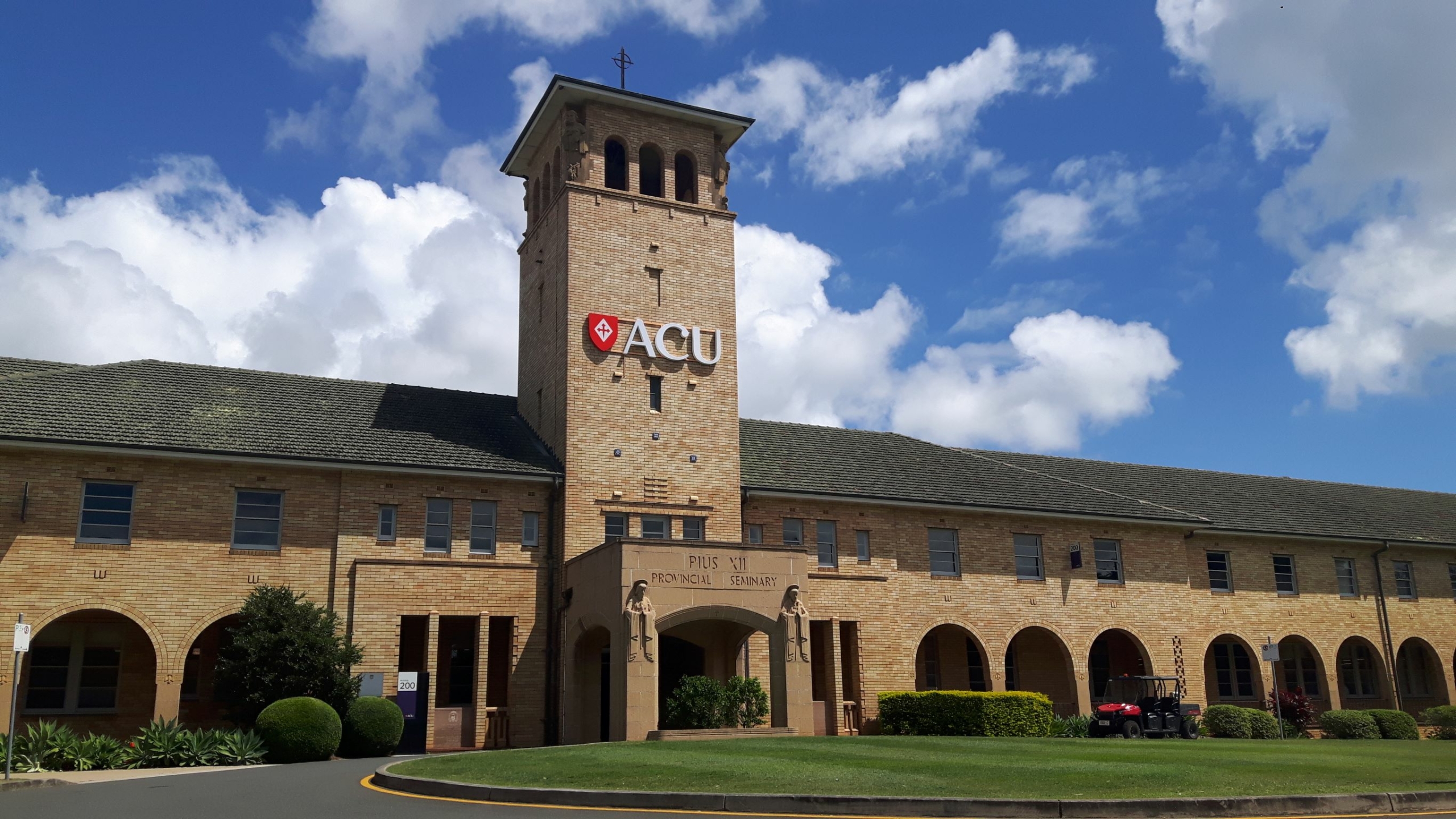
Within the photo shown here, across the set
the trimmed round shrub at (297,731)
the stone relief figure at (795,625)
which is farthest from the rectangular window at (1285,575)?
the trimmed round shrub at (297,731)

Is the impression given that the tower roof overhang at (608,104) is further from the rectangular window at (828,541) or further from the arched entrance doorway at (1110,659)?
the arched entrance doorway at (1110,659)

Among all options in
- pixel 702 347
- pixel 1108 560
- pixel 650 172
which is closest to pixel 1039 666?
pixel 1108 560

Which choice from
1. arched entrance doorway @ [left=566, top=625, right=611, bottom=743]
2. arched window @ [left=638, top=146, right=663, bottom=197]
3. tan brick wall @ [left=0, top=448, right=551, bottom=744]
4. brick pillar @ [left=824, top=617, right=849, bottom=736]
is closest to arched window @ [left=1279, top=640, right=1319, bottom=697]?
brick pillar @ [left=824, top=617, right=849, bottom=736]

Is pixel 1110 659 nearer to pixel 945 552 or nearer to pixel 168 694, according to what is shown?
pixel 945 552

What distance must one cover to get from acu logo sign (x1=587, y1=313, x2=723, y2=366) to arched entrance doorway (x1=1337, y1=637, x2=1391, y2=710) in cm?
2639

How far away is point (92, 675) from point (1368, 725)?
36126 millimetres

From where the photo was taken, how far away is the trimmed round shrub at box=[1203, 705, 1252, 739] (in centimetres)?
3334

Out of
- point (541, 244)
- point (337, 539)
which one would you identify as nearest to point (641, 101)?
point (541, 244)

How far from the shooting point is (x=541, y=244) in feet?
118

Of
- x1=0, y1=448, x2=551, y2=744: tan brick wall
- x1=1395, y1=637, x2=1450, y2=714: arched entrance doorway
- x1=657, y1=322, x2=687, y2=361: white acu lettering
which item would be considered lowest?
x1=1395, y1=637, x2=1450, y2=714: arched entrance doorway

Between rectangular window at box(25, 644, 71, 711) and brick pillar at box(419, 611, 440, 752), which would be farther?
brick pillar at box(419, 611, 440, 752)

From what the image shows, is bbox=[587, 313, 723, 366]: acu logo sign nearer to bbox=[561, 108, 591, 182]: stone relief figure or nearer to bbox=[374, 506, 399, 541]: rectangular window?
bbox=[561, 108, 591, 182]: stone relief figure

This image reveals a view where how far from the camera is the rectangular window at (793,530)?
111ft

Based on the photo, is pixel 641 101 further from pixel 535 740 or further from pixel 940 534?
pixel 535 740
